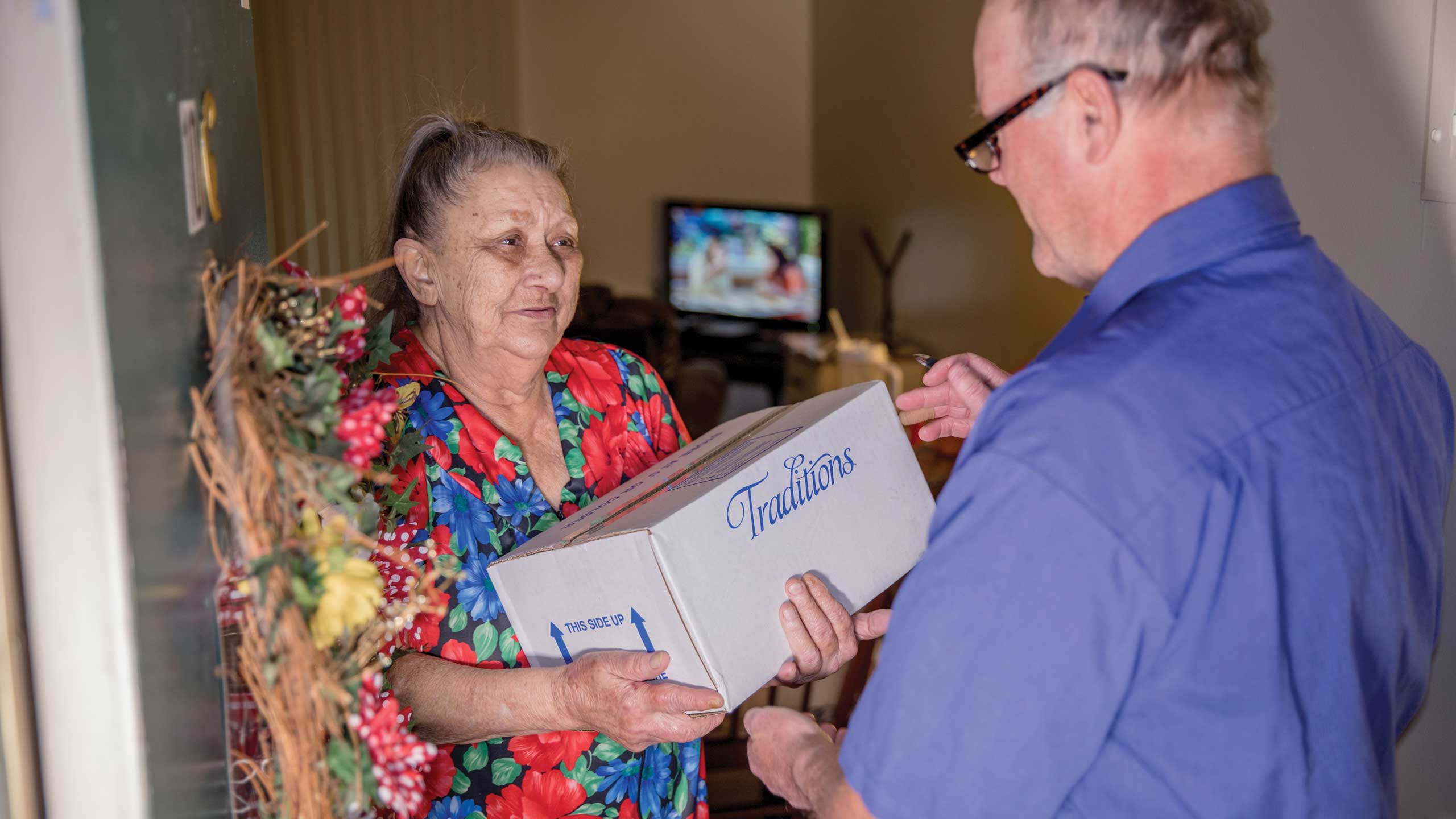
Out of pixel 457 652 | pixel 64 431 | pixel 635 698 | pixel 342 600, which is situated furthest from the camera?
pixel 457 652

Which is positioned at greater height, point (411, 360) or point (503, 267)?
point (503, 267)

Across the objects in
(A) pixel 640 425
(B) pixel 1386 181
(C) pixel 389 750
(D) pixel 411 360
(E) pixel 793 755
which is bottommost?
(E) pixel 793 755

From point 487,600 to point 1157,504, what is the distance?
2.66 feet

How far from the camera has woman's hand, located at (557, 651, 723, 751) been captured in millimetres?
1145

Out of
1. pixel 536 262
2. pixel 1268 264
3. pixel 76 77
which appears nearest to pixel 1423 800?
pixel 1268 264

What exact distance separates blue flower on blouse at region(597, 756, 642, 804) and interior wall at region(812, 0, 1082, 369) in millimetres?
2508

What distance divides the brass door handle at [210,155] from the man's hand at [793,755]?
2.21ft

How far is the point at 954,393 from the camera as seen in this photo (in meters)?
1.34

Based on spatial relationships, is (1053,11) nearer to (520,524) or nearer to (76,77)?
(76,77)

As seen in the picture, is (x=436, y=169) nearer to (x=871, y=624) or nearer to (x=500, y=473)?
(x=500, y=473)

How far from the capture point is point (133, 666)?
0.66 meters

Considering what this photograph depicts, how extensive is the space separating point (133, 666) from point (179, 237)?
0.98 feet

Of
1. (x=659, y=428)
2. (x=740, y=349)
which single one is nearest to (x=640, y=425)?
(x=659, y=428)

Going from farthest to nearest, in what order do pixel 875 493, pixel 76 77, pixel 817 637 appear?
pixel 875 493 < pixel 817 637 < pixel 76 77
